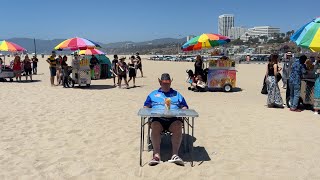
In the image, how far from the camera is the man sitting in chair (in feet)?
14.9

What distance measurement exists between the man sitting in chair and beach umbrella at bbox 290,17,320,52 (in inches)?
140

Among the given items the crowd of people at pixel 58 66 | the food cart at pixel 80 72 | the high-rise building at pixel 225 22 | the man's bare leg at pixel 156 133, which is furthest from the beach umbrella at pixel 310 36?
the high-rise building at pixel 225 22

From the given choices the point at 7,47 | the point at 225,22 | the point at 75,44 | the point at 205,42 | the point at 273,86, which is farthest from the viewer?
the point at 225,22

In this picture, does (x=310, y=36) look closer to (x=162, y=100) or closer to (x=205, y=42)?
(x=162, y=100)

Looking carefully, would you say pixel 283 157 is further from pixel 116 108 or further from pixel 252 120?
pixel 116 108

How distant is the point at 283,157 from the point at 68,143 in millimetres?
3179

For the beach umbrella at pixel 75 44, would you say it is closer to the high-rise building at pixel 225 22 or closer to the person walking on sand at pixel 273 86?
the person walking on sand at pixel 273 86

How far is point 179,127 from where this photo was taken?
4695mm

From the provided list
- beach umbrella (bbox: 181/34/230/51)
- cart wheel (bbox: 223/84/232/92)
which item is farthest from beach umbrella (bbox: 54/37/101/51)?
cart wheel (bbox: 223/84/232/92)

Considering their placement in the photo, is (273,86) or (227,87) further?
(227,87)

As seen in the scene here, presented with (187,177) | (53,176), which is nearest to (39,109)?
(53,176)

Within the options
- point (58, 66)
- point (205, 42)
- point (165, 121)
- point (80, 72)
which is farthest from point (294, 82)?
point (58, 66)

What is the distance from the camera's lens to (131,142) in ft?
18.3

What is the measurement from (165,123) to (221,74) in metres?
7.68
